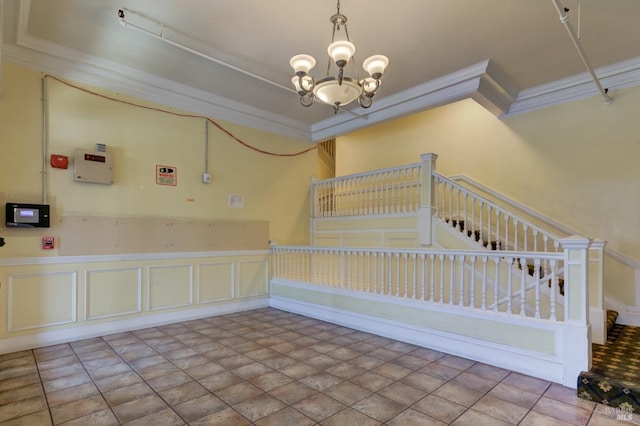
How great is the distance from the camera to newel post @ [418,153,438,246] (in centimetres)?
497

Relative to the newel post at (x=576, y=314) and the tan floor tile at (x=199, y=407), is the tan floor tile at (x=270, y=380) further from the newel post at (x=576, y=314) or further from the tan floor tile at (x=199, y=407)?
the newel post at (x=576, y=314)

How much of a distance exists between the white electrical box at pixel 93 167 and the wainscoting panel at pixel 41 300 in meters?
1.17

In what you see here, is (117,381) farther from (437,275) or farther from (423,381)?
(437,275)

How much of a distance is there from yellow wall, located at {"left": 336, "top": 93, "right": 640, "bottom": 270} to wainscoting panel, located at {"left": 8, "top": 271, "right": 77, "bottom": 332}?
6.21 m

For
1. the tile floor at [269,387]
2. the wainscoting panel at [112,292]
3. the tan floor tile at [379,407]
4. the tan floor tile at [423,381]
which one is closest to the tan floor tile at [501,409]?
the tile floor at [269,387]

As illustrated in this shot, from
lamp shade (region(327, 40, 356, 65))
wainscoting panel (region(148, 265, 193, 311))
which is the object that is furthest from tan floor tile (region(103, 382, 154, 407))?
lamp shade (region(327, 40, 356, 65))

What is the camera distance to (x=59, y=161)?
396 cm

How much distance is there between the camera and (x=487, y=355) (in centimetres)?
331

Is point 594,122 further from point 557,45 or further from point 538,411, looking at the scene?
point 538,411

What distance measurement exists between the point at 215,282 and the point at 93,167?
234cm

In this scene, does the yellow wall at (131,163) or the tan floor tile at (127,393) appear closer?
the tan floor tile at (127,393)

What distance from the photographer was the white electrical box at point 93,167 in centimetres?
405

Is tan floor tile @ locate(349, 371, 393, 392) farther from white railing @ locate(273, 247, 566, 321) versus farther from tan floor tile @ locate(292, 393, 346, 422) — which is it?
white railing @ locate(273, 247, 566, 321)

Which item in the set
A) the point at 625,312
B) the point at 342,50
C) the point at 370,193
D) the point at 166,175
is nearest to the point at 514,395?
the point at 625,312
